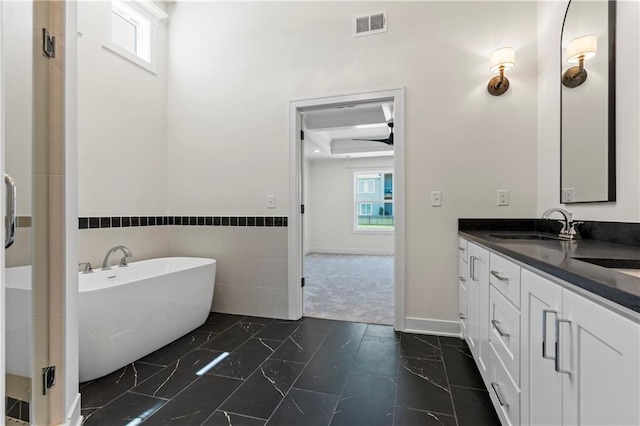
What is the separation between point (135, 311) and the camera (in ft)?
6.27

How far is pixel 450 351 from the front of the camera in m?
2.12

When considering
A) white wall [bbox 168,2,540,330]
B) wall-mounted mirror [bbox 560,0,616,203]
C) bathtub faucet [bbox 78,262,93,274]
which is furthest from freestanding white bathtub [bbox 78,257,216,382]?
wall-mounted mirror [bbox 560,0,616,203]

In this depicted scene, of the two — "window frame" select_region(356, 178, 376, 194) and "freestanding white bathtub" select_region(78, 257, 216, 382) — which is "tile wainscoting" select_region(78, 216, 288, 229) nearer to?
"freestanding white bathtub" select_region(78, 257, 216, 382)

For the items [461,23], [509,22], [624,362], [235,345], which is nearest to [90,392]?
[235,345]

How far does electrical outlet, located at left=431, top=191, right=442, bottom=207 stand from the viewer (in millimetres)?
2408

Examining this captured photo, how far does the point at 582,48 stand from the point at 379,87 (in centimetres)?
132

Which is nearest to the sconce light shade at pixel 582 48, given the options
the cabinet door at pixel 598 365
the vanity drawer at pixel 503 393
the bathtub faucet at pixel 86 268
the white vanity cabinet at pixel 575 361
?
the white vanity cabinet at pixel 575 361

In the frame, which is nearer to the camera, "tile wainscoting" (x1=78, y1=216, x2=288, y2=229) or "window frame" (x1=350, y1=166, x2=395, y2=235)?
"tile wainscoting" (x1=78, y1=216, x2=288, y2=229)

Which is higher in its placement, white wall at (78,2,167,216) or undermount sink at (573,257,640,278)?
white wall at (78,2,167,216)

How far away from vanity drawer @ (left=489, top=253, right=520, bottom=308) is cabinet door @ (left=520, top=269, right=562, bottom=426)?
0.06 meters

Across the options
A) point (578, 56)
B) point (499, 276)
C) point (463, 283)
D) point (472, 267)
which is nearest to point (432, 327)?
point (463, 283)

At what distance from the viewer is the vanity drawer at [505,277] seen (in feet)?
3.64

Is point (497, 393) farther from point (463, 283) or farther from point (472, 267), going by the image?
point (463, 283)

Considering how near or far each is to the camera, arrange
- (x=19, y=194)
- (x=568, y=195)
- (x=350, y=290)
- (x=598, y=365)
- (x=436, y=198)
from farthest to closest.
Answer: (x=350, y=290) → (x=436, y=198) → (x=568, y=195) → (x=19, y=194) → (x=598, y=365)
